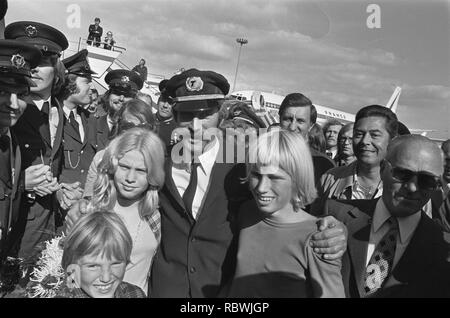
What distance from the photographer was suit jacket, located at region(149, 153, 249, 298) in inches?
102

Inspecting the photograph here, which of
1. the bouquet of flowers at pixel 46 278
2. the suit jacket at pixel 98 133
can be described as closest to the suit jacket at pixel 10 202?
the bouquet of flowers at pixel 46 278

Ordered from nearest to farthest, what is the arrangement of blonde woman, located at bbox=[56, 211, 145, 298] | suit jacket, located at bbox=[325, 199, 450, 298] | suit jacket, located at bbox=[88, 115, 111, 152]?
1. suit jacket, located at bbox=[325, 199, 450, 298]
2. blonde woman, located at bbox=[56, 211, 145, 298]
3. suit jacket, located at bbox=[88, 115, 111, 152]

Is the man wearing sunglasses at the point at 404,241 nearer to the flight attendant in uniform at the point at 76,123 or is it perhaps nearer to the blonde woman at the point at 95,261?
the blonde woman at the point at 95,261

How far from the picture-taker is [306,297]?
2.15 m

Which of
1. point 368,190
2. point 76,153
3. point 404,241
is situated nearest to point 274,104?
point 76,153

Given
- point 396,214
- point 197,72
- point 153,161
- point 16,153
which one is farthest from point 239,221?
point 16,153

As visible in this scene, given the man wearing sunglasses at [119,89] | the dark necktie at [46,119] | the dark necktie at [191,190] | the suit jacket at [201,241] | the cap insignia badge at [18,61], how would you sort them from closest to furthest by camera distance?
the suit jacket at [201,241], the dark necktie at [191,190], the cap insignia badge at [18,61], the dark necktie at [46,119], the man wearing sunglasses at [119,89]

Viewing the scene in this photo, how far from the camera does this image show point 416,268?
2.17m

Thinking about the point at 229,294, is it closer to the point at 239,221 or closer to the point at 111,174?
the point at 239,221

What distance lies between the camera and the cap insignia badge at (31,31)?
156 inches

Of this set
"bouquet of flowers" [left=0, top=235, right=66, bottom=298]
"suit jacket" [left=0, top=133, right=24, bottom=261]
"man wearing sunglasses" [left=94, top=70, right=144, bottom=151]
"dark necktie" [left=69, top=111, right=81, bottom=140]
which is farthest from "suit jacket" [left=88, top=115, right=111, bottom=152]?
"bouquet of flowers" [left=0, top=235, right=66, bottom=298]

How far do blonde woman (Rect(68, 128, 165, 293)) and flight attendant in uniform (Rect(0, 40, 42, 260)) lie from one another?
545mm

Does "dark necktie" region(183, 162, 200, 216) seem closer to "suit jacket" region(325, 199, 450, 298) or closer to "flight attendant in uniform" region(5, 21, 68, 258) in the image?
"suit jacket" region(325, 199, 450, 298)
